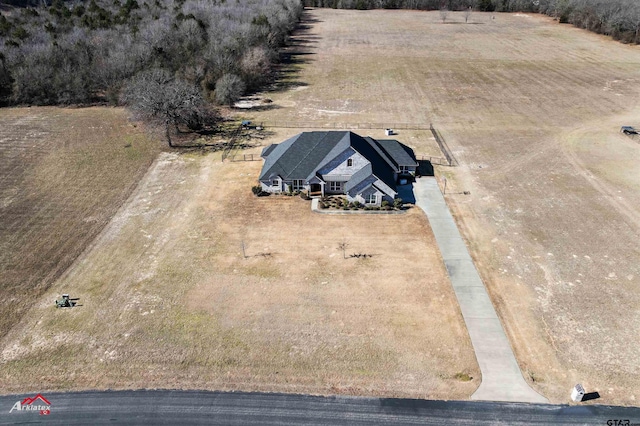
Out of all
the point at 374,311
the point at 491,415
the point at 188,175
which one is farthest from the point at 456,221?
the point at 188,175

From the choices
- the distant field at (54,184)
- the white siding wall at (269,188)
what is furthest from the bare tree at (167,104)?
the white siding wall at (269,188)

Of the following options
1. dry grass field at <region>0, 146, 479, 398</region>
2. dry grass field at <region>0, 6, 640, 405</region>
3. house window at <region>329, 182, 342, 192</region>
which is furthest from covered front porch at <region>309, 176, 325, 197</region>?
dry grass field at <region>0, 146, 479, 398</region>

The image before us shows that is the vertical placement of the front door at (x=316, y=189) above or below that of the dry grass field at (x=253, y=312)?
above

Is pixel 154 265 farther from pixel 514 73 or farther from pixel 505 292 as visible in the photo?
pixel 514 73

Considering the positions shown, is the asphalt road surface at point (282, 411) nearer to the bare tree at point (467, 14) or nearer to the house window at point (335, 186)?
the house window at point (335, 186)

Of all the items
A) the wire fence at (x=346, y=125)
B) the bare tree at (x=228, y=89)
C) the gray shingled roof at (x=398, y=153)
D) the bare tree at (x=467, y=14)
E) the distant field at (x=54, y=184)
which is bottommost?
the distant field at (x=54, y=184)
